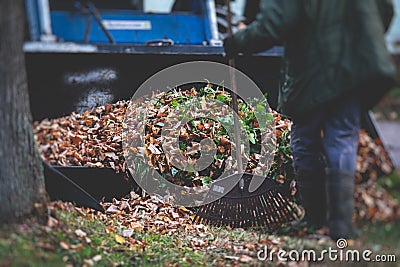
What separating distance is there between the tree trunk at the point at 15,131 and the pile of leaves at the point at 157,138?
225mm

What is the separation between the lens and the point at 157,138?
4.64 metres


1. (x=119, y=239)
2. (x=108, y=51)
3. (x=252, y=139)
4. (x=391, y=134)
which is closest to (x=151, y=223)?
(x=119, y=239)

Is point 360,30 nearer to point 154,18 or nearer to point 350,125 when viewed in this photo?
point 350,125

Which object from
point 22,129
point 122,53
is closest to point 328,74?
point 22,129

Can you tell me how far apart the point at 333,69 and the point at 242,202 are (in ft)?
4.66

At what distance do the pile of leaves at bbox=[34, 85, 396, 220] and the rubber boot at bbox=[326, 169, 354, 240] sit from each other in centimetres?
82

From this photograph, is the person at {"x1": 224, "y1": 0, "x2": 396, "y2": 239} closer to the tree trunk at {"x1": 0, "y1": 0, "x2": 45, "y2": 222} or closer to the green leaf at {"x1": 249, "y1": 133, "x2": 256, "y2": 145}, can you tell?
the tree trunk at {"x1": 0, "y1": 0, "x2": 45, "y2": 222}

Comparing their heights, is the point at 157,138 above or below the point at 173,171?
above

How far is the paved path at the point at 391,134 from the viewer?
9.38ft

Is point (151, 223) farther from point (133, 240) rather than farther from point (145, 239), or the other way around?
point (133, 240)

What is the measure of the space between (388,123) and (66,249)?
1774mm

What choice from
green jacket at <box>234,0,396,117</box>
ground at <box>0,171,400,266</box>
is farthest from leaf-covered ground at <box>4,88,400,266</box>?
green jacket at <box>234,0,396,117</box>

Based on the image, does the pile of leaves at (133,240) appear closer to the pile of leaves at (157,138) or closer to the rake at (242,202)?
the rake at (242,202)

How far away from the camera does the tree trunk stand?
2.75m
